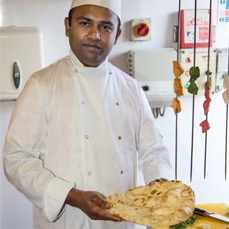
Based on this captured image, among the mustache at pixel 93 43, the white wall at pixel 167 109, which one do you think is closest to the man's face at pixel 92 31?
the mustache at pixel 93 43

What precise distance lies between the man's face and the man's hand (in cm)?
54

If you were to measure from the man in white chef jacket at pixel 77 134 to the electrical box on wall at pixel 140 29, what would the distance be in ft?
2.60

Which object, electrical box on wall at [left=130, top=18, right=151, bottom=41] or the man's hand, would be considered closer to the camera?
the man's hand

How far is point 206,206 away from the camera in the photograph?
72.0 inches

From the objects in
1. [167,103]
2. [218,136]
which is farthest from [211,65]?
[218,136]

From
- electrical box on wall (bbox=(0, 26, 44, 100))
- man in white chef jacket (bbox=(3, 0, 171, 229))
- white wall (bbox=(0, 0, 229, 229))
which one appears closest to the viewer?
man in white chef jacket (bbox=(3, 0, 171, 229))

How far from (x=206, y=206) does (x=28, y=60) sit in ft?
4.22

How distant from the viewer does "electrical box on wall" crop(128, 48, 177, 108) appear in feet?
7.25

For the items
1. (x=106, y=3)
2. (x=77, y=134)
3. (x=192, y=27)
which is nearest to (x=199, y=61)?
(x=192, y=27)

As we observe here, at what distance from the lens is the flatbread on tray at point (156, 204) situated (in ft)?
3.73

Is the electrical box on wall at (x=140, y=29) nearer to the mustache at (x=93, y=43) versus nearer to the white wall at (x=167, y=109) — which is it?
the white wall at (x=167, y=109)

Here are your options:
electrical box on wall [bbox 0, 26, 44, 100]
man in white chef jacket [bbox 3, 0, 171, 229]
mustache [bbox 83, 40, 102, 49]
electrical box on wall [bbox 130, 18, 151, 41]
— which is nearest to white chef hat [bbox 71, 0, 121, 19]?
man in white chef jacket [bbox 3, 0, 171, 229]

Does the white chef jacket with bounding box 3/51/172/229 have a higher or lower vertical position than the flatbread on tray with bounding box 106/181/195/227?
higher

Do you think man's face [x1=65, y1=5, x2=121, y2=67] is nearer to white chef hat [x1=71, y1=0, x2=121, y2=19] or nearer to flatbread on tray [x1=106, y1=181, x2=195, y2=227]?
white chef hat [x1=71, y1=0, x2=121, y2=19]
